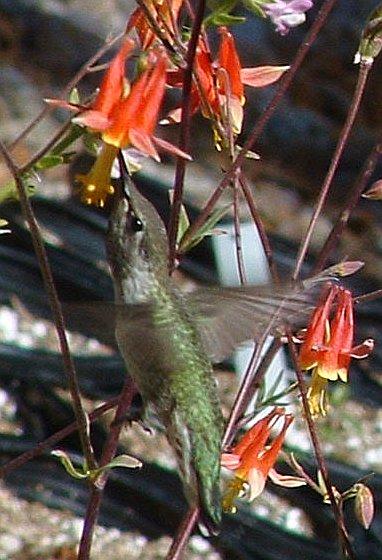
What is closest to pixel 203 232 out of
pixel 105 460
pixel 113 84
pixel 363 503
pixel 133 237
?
pixel 133 237

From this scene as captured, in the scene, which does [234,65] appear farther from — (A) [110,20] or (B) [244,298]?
(A) [110,20]

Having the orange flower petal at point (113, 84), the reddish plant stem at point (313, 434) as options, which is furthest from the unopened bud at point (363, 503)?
the orange flower petal at point (113, 84)

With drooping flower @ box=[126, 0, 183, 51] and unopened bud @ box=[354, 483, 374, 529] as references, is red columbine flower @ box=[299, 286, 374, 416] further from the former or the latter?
drooping flower @ box=[126, 0, 183, 51]

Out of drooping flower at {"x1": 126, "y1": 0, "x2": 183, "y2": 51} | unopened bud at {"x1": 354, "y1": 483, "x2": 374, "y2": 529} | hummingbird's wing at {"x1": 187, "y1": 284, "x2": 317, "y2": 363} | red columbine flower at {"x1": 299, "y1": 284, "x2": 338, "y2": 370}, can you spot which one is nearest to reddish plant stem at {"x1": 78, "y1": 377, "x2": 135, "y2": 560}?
hummingbird's wing at {"x1": 187, "y1": 284, "x2": 317, "y2": 363}

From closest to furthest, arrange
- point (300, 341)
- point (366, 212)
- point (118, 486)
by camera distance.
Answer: point (300, 341)
point (118, 486)
point (366, 212)

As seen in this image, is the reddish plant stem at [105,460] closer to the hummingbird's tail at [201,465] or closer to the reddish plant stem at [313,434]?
the hummingbird's tail at [201,465]

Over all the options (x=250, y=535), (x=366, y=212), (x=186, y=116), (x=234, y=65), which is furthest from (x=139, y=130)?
(x=366, y=212)
